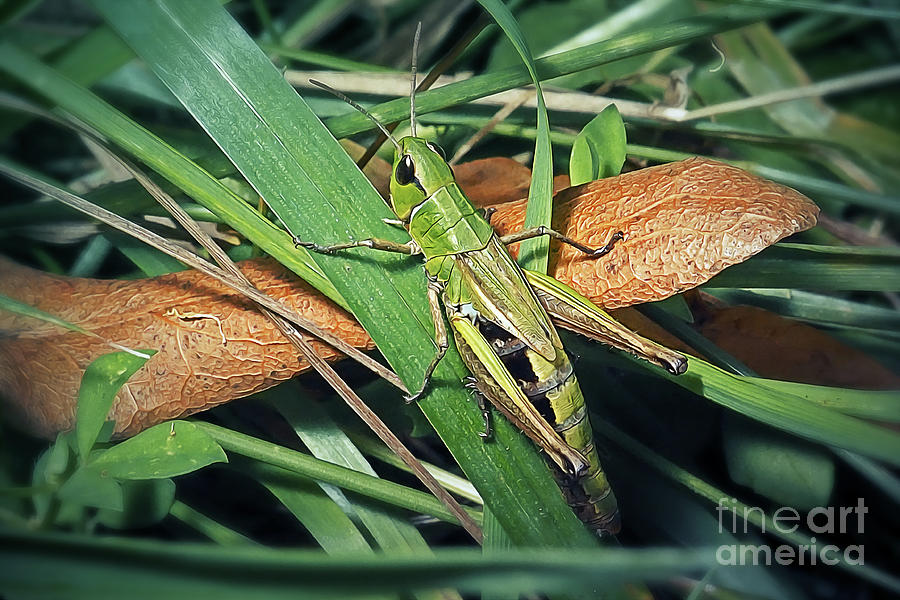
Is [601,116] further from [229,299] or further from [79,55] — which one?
[79,55]

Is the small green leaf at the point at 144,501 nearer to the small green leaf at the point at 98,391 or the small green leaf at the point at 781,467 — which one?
the small green leaf at the point at 98,391

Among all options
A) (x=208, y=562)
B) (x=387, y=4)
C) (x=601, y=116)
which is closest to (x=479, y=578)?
(x=208, y=562)

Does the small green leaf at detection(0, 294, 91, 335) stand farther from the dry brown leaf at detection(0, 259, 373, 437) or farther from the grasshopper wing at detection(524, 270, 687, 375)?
the grasshopper wing at detection(524, 270, 687, 375)

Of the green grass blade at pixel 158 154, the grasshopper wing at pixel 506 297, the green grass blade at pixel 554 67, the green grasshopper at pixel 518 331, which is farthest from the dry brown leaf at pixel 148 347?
the green grass blade at pixel 554 67

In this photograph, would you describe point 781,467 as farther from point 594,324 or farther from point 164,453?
point 164,453

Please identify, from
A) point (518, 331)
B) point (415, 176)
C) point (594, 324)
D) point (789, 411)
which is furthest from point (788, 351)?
point (415, 176)
